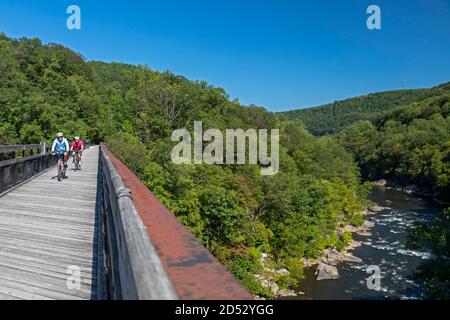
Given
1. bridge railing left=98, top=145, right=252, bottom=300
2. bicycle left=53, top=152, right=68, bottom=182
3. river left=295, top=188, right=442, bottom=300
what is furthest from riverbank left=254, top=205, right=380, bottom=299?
bridge railing left=98, top=145, right=252, bottom=300

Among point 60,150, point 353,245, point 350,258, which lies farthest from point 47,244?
point 353,245

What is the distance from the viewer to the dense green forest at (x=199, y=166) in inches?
1186

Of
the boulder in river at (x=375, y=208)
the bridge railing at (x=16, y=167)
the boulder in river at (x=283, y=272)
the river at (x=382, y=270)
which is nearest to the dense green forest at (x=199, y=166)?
the boulder in river at (x=283, y=272)

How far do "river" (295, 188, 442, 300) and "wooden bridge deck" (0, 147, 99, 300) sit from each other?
18.7m

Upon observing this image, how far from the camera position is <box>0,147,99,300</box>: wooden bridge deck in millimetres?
4055

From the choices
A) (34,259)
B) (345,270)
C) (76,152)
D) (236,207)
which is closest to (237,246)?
(236,207)

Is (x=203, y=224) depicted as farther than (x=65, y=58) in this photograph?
No

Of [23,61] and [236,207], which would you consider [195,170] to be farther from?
[23,61]

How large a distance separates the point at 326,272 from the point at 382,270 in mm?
3919

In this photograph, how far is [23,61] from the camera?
5781cm

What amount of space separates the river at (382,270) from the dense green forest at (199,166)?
233 cm
